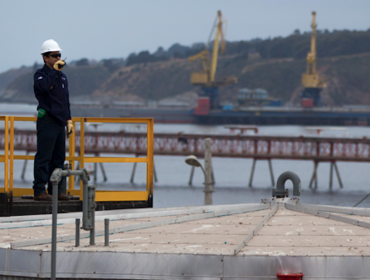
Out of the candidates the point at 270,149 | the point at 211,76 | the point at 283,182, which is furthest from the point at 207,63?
the point at 283,182

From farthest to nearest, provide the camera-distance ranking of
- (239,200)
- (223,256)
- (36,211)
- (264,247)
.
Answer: (239,200)
(36,211)
(264,247)
(223,256)

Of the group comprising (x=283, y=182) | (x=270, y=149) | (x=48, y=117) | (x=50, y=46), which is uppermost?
(x=50, y=46)

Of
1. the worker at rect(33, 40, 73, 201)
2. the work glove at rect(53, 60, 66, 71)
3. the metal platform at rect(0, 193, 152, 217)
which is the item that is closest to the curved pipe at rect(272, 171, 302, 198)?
the metal platform at rect(0, 193, 152, 217)

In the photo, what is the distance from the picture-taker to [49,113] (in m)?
7.24

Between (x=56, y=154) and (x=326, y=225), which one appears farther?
(x=56, y=154)

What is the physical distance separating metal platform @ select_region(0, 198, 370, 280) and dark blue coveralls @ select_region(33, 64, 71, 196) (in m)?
0.58

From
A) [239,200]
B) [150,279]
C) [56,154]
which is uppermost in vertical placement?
[56,154]

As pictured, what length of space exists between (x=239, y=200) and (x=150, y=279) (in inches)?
1620

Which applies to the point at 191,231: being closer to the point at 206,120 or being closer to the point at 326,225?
the point at 326,225

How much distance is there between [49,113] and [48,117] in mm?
71

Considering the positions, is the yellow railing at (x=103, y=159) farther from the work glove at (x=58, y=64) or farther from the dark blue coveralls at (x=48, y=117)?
the work glove at (x=58, y=64)

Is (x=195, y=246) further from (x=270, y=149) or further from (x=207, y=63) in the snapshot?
(x=207, y=63)

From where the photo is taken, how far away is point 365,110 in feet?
557

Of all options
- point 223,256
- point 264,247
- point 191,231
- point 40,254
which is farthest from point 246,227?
point 40,254
